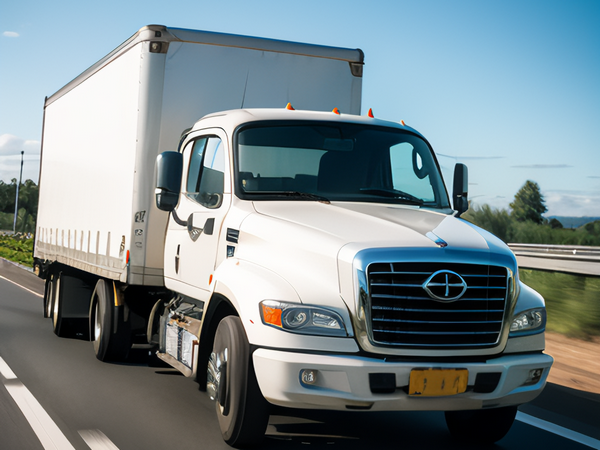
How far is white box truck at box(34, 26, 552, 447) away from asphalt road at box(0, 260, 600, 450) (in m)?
0.39

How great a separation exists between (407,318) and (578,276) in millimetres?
9542

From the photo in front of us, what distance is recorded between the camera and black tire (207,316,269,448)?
17.6ft

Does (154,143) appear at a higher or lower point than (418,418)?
higher

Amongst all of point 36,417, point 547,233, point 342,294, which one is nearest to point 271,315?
point 342,294

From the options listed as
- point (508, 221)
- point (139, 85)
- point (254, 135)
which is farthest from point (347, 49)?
point (508, 221)

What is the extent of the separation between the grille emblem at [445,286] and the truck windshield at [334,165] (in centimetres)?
152

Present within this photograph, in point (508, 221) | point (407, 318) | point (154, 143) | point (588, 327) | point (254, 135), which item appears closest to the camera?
point (407, 318)

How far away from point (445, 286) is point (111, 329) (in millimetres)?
5171

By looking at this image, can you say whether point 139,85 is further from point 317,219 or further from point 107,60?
point 317,219

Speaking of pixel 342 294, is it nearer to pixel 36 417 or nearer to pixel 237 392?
pixel 237 392

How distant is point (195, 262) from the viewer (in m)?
7.05

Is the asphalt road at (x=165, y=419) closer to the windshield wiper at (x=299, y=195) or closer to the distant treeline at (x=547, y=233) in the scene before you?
the windshield wiper at (x=299, y=195)

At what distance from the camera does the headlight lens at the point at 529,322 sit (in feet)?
18.2

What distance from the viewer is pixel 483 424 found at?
6.22 metres
